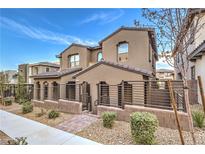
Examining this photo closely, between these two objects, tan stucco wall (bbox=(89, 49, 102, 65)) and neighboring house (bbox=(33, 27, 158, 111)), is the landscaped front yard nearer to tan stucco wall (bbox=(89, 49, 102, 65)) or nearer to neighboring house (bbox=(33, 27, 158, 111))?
neighboring house (bbox=(33, 27, 158, 111))

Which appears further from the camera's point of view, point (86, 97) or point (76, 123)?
point (86, 97)

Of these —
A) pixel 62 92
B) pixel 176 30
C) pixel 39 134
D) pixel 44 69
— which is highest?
pixel 176 30

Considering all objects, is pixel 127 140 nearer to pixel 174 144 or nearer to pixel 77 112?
pixel 174 144

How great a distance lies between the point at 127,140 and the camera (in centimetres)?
498

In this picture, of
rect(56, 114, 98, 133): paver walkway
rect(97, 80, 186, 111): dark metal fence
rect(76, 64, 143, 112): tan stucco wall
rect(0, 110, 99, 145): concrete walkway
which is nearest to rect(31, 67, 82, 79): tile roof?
rect(76, 64, 143, 112): tan stucco wall

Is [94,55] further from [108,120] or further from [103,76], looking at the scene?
[108,120]

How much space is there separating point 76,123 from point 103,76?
3.58 meters

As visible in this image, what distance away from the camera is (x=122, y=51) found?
1151cm

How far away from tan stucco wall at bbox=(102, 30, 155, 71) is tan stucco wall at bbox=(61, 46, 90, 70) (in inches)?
118

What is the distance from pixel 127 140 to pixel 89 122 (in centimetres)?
234

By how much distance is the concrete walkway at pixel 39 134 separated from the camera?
513cm

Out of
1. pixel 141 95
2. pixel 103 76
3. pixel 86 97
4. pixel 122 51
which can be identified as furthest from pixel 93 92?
pixel 122 51

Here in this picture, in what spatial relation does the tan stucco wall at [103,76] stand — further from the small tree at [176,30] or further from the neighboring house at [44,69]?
the small tree at [176,30]
